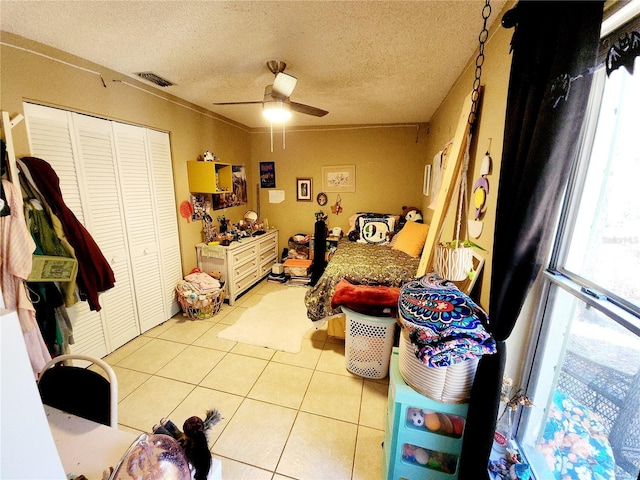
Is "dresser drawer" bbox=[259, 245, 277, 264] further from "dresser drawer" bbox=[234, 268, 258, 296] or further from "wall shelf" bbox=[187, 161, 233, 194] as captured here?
"wall shelf" bbox=[187, 161, 233, 194]

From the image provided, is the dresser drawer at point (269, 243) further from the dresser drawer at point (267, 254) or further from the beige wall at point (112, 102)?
the beige wall at point (112, 102)

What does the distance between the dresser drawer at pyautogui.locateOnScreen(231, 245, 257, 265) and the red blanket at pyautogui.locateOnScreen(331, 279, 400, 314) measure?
1.74 metres

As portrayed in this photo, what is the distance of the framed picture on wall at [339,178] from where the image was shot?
4250 millimetres

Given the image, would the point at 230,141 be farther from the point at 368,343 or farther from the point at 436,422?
the point at 436,422

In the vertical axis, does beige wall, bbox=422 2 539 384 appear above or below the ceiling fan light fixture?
below

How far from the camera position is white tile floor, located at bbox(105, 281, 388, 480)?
148 centimetres

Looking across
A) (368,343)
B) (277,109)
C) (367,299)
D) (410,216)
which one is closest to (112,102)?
(277,109)

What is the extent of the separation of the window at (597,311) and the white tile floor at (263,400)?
94cm

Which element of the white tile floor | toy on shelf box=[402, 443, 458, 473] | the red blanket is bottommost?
the white tile floor

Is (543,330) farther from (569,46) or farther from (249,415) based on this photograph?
(249,415)

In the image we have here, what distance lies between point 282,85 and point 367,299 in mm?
1759

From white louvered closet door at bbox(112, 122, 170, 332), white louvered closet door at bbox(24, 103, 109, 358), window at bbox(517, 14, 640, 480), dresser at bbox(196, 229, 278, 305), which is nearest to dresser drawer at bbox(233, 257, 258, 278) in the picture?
dresser at bbox(196, 229, 278, 305)

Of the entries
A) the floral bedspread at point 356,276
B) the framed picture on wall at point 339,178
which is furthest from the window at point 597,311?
the framed picture on wall at point 339,178

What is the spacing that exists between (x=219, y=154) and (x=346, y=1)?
2.75 meters
